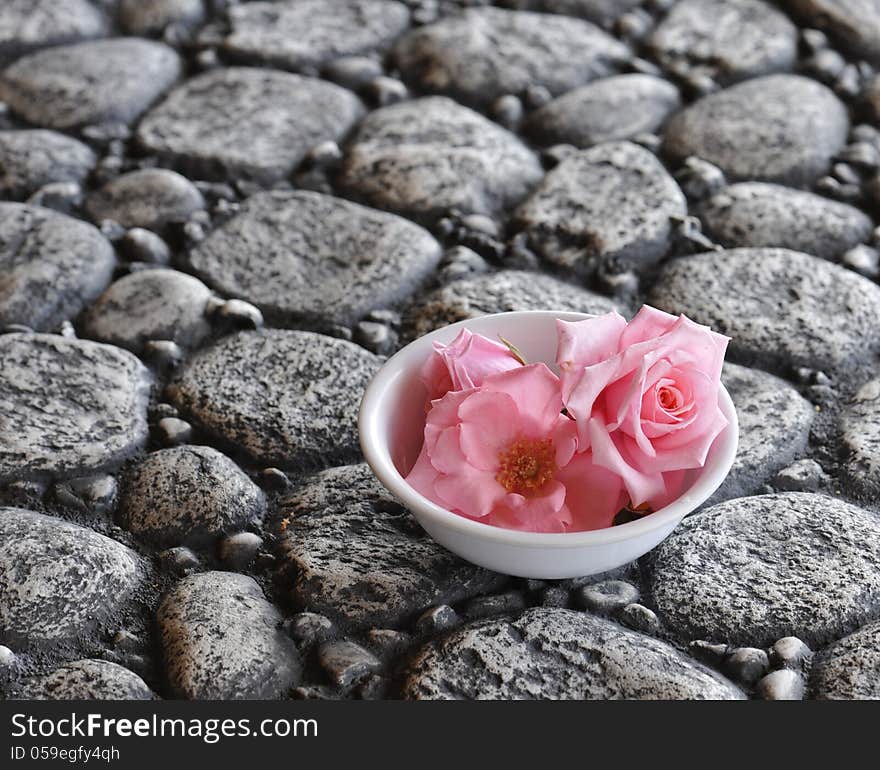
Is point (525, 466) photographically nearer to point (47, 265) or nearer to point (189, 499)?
point (189, 499)

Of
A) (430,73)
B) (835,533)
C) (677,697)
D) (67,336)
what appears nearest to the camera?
(677,697)

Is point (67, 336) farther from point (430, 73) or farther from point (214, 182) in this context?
point (430, 73)

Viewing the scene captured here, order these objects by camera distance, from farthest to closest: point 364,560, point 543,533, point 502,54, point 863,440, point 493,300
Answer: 1. point 502,54
2. point 493,300
3. point 863,440
4. point 364,560
5. point 543,533

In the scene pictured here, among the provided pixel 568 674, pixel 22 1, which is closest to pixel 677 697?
pixel 568 674

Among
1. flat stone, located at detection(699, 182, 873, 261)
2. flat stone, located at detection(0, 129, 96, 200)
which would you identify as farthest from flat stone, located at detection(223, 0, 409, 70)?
flat stone, located at detection(699, 182, 873, 261)

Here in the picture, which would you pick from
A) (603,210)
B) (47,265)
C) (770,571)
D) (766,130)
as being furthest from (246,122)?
(770,571)

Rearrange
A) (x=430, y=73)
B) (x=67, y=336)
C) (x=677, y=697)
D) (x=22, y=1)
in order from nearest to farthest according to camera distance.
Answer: (x=677, y=697) → (x=67, y=336) → (x=430, y=73) → (x=22, y=1)
